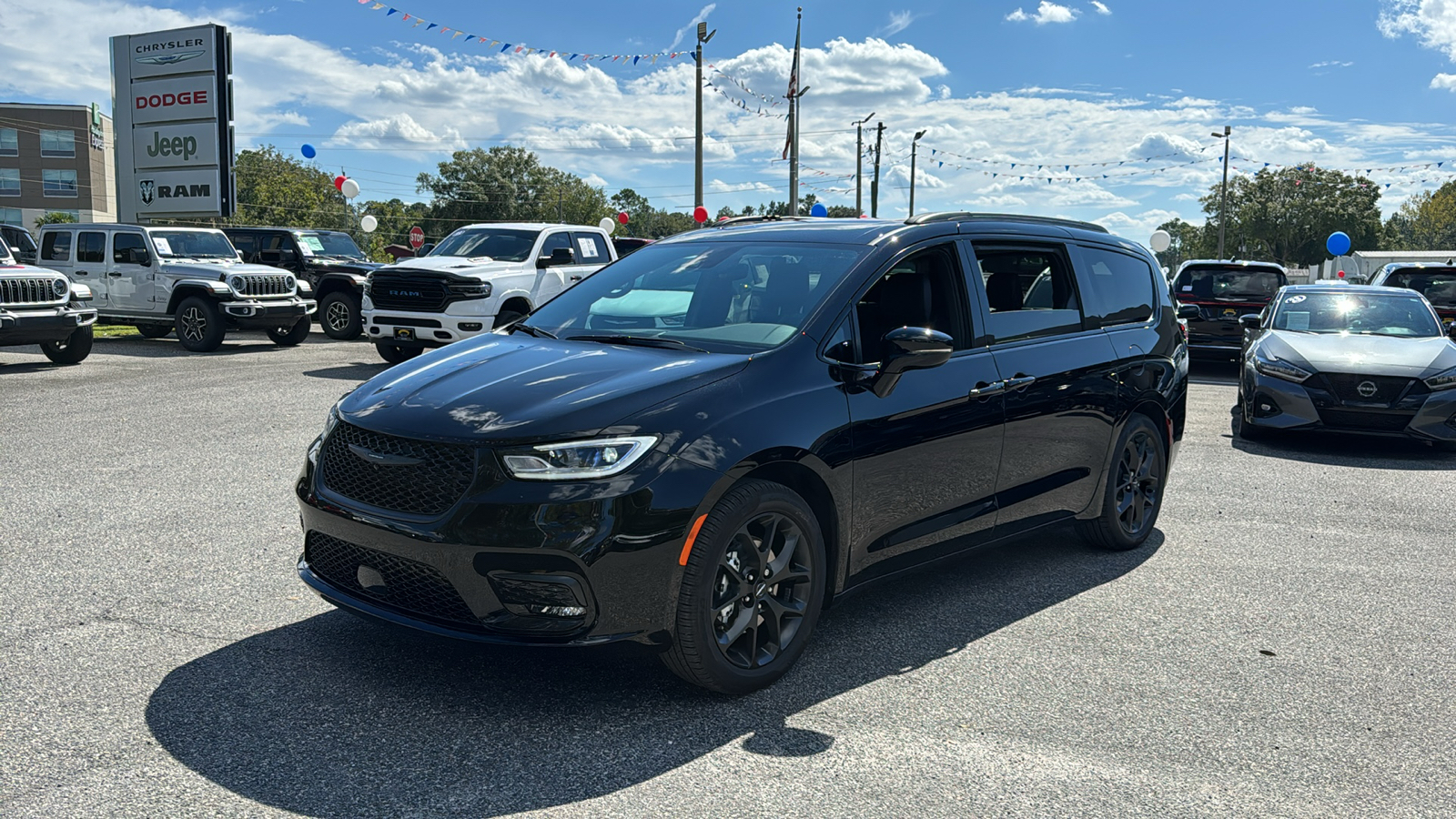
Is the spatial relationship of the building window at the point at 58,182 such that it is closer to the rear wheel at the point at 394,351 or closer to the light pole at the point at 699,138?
the light pole at the point at 699,138

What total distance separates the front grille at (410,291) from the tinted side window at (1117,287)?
958 centimetres

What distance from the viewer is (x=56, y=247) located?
17.7 metres

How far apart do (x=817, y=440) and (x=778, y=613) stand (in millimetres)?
630

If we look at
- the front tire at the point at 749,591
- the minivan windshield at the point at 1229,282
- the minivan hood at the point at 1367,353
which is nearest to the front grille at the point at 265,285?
the minivan windshield at the point at 1229,282

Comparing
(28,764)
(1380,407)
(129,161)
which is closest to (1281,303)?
(1380,407)

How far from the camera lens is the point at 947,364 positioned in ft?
15.4

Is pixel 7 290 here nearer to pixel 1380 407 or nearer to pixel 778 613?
pixel 778 613

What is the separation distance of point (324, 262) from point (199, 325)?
5.32 m

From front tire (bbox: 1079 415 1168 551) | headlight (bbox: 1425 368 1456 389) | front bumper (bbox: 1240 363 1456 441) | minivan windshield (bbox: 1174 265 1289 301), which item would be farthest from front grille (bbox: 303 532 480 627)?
minivan windshield (bbox: 1174 265 1289 301)

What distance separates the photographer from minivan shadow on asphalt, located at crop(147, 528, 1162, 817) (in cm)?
317

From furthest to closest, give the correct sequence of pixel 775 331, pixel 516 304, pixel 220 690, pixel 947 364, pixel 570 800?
pixel 516 304 → pixel 947 364 → pixel 775 331 → pixel 220 690 → pixel 570 800

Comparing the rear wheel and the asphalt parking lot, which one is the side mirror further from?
the rear wheel

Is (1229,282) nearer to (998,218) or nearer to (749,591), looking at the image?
(998,218)

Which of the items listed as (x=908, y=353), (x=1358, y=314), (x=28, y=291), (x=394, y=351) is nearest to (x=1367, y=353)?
(x=1358, y=314)
